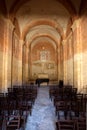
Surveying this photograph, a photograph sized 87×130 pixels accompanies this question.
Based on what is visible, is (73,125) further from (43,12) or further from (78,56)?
(43,12)

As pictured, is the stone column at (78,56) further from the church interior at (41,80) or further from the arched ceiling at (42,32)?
the arched ceiling at (42,32)

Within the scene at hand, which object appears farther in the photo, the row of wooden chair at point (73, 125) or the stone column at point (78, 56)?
the stone column at point (78, 56)

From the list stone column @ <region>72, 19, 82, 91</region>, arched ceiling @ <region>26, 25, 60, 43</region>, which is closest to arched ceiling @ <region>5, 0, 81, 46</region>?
stone column @ <region>72, 19, 82, 91</region>

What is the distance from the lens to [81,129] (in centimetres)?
451

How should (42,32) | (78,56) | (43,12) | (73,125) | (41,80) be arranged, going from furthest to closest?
(42,32)
(41,80)
(43,12)
(78,56)
(73,125)

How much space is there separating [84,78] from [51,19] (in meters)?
9.12

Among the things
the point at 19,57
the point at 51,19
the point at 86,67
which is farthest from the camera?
the point at 19,57

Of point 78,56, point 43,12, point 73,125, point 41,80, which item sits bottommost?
point 41,80

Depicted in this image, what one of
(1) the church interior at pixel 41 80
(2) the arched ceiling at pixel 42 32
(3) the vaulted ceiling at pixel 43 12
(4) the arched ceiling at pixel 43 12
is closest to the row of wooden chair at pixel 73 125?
(1) the church interior at pixel 41 80

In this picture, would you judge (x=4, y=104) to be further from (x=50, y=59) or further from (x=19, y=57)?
(x=50, y=59)

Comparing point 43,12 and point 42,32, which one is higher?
point 43,12

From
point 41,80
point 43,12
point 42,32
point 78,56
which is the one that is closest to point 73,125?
point 78,56

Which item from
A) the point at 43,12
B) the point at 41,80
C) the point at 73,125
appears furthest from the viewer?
the point at 41,80

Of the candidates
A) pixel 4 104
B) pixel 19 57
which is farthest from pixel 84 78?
pixel 19 57
